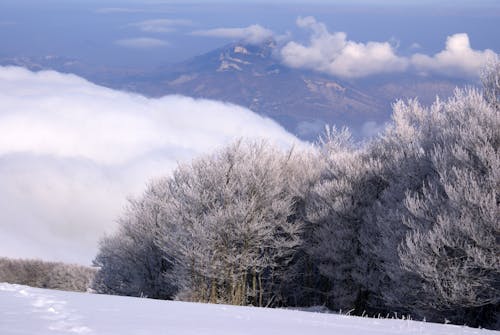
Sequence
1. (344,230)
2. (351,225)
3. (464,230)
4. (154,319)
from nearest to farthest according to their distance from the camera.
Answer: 1. (154,319)
2. (464,230)
3. (344,230)
4. (351,225)

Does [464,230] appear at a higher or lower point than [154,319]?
higher

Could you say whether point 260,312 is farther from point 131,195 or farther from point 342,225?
point 131,195

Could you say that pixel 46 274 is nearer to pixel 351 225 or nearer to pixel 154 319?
pixel 351 225

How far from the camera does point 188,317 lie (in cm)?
787

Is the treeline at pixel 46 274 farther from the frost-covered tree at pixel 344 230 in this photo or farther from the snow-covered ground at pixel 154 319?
the snow-covered ground at pixel 154 319

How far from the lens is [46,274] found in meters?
52.5

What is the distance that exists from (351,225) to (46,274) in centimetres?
3511

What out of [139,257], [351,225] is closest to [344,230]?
[351,225]

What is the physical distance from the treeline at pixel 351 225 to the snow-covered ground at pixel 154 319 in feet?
35.1

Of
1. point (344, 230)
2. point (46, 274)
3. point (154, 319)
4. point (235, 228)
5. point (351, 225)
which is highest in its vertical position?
point (351, 225)

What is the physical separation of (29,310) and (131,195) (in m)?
33.9

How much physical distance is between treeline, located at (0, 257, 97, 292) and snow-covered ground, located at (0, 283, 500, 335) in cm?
4265

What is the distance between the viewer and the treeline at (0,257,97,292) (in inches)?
1977

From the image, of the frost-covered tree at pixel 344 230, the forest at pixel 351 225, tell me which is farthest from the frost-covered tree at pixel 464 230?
the frost-covered tree at pixel 344 230
